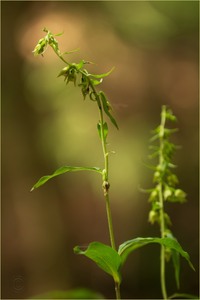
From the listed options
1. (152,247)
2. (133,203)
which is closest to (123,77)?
(133,203)

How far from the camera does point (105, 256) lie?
1.78ft

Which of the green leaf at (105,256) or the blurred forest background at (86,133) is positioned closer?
the green leaf at (105,256)

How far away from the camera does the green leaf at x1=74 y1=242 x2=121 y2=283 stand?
0.53m

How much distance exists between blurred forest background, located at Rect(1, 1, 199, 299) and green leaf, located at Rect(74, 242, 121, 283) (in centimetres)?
168

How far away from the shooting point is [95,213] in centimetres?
237

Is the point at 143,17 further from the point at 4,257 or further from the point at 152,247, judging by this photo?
the point at 4,257

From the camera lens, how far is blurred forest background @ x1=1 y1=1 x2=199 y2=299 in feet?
7.45

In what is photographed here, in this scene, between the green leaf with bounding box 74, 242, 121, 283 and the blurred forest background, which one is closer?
the green leaf with bounding box 74, 242, 121, 283

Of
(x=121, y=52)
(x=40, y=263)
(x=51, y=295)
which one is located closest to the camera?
(x=51, y=295)

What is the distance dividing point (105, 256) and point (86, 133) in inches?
69.8

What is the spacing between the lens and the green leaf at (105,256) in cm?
53

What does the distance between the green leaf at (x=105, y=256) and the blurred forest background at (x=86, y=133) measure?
5.53 feet

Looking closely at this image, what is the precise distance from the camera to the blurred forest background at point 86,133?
7.45 feet

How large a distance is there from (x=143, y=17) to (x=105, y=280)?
1.32 meters
